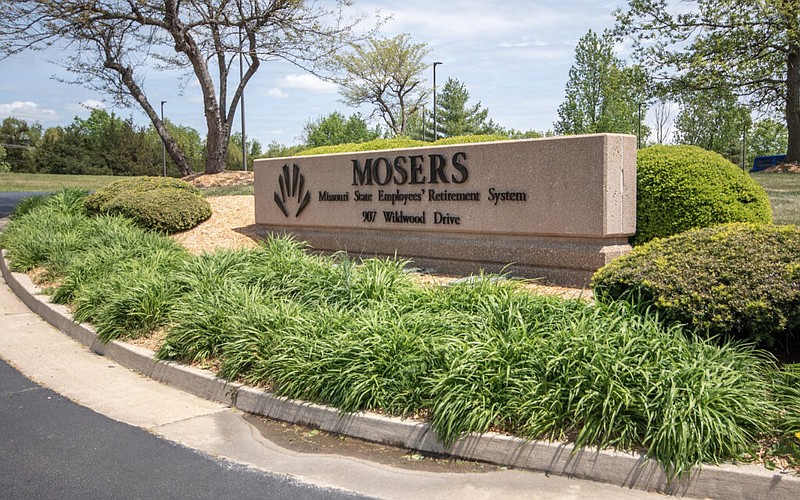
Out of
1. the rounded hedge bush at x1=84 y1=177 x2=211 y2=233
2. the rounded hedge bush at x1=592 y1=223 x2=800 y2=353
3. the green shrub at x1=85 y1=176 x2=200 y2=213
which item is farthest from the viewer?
the green shrub at x1=85 y1=176 x2=200 y2=213

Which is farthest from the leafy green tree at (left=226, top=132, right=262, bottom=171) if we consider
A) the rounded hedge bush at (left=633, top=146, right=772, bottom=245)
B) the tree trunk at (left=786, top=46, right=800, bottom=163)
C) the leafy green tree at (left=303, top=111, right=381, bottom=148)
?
the rounded hedge bush at (left=633, top=146, right=772, bottom=245)

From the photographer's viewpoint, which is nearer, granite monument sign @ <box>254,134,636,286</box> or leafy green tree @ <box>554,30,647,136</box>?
granite monument sign @ <box>254,134,636,286</box>

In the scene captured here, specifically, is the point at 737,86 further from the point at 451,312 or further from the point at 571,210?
the point at 451,312

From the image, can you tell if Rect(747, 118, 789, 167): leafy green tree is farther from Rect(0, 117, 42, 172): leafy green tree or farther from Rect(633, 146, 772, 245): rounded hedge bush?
Rect(0, 117, 42, 172): leafy green tree

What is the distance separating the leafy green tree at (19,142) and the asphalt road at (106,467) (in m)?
61.2

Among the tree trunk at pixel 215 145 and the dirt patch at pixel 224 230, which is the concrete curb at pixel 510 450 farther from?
the tree trunk at pixel 215 145

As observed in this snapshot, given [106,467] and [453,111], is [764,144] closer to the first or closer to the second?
[453,111]

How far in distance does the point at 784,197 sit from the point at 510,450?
44.4ft

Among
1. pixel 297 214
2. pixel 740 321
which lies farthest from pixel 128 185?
pixel 740 321

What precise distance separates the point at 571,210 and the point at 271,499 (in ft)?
18.7

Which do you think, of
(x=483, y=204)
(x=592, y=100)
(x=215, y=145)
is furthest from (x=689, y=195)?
(x=592, y=100)

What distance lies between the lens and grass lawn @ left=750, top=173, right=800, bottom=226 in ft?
39.6

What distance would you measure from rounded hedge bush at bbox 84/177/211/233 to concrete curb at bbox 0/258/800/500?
307 inches

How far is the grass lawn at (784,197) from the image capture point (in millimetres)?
12070
